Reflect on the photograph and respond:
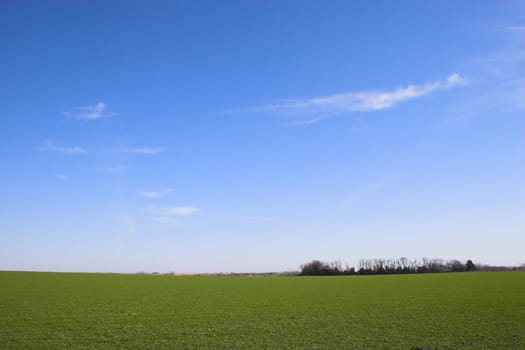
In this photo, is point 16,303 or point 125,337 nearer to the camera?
point 125,337

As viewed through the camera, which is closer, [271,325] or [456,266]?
[271,325]

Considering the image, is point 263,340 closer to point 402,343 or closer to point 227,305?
point 402,343

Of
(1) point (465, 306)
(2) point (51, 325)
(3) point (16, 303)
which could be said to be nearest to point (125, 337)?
(2) point (51, 325)

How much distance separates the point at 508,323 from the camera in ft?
58.5

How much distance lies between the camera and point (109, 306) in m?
Result: 27.1

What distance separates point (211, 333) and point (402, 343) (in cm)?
869

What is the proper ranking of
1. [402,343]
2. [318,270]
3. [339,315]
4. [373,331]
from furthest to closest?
1. [318,270]
2. [339,315]
3. [373,331]
4. [402,343]

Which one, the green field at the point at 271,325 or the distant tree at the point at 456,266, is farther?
the distant tree at the point at 456,266

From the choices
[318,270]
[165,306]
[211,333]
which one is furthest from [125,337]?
[318,270]

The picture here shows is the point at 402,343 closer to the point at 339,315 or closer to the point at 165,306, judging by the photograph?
the point at 339,315

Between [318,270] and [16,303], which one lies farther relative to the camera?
[318,270]

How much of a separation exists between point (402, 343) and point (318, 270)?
11841 cm

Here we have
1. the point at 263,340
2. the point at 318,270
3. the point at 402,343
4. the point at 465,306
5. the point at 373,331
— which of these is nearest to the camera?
the point at 402,343

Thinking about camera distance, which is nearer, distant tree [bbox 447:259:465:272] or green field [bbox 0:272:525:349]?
green field [bbox 0:272:525:349]
